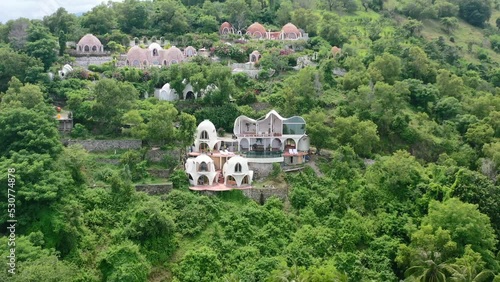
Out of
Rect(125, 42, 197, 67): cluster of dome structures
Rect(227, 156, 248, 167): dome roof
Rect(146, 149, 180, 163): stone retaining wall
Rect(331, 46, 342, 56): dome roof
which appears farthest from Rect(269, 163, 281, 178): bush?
Rect(331, 46, 342, 56): dome roof

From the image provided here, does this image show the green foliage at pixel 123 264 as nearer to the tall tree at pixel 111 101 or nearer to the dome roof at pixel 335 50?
the tall tree at pixel 111 101

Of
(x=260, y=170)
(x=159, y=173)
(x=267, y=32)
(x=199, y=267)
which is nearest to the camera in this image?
(x=199, y=267)

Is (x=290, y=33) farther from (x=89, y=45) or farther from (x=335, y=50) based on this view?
(x=89, y=45)

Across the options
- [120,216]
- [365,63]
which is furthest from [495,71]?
[120,216]

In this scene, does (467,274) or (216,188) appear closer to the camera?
(467,274)

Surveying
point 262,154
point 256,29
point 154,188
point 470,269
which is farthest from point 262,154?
point 256,29

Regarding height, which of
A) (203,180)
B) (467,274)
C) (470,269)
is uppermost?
(203,180)
